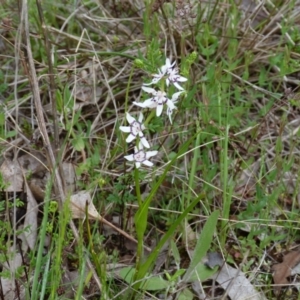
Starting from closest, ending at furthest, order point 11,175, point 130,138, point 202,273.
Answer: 1. point 130,138
2. point 202,273
3. point 11,175

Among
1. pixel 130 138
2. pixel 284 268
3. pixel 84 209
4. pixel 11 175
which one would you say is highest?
pixel 130 138

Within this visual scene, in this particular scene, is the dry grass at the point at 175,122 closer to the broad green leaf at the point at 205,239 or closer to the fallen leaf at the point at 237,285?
the fallen leaf at the point at 237,285

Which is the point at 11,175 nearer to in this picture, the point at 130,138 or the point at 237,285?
the point at 130,138

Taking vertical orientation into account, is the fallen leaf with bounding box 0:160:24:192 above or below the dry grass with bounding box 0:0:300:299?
below

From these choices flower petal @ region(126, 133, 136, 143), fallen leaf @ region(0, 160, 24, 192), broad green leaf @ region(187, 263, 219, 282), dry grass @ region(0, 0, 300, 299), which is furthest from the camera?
fallen leaf @ region(0, 160, 24, 192)

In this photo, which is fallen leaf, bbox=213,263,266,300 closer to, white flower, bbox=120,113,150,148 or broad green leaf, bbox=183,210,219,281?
broad green leaf, bbox=183,210,219,281

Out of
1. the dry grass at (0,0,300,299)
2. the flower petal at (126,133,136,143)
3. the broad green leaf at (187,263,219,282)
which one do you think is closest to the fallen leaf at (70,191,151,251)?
the dry grass at (0,0,300,299)

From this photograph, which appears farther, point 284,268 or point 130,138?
point 284,268

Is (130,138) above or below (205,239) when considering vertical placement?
above

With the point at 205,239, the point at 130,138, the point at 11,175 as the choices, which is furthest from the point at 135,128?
the point at 11,175
